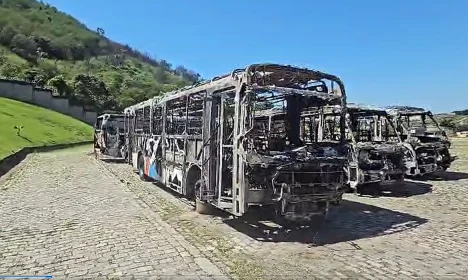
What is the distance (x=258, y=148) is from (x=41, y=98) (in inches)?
2314

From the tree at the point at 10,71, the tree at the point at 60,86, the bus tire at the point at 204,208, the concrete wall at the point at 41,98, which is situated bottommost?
the bus tire at the point at 204,208

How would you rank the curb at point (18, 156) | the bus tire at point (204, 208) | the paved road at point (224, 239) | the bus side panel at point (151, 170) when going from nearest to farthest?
the paved road at point (224, 239) < the bus tire at point (204, 208) < the bus side panel at point (151, 170) < the curb at point (18, 156)

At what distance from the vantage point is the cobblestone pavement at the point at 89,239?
5.82 meters

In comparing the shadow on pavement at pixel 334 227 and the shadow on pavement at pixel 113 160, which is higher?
the shadow on pavement at pixel 113 160

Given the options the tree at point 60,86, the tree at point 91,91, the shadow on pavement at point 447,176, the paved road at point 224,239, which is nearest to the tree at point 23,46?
the tree at point 60,86

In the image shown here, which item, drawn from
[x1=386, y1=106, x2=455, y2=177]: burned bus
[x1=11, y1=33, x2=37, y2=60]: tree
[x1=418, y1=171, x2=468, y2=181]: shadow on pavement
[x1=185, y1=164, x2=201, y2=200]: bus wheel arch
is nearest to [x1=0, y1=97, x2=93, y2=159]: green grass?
[x1=185, y1=164, x2=201, y2=200]: bus wheel arch

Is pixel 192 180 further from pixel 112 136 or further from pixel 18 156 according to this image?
pixel 112 136

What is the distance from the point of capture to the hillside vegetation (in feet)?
222

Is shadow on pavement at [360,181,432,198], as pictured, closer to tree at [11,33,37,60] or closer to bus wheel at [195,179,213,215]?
bus wheel at [195,179,213,215]

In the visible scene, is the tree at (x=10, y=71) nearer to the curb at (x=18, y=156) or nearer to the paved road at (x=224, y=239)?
the curb at (x=18, y=156)

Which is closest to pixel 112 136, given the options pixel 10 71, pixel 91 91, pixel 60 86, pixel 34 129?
pixel 34 129

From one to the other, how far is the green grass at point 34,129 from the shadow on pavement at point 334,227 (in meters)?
22.3

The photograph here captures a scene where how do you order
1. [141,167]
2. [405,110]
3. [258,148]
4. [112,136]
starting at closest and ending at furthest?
[258,148]
[405,110]
[141,167]
[112,136]

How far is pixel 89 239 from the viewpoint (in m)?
7.40
